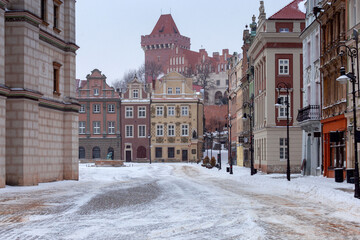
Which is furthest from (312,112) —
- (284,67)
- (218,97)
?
(218,97)

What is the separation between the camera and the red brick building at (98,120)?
94.4 m

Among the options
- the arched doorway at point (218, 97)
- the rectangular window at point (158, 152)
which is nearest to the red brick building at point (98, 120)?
the rectangular window at point (158, 152)

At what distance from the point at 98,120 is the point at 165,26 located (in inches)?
3067

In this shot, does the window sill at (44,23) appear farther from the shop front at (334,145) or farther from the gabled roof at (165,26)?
the gabled roof at (165,26)

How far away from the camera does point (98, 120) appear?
312 ft

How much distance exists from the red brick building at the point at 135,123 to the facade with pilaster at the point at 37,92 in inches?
2319

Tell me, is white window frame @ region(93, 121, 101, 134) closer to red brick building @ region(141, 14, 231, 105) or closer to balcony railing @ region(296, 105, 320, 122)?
balcony railing @ region(296, 105, 320, 122)

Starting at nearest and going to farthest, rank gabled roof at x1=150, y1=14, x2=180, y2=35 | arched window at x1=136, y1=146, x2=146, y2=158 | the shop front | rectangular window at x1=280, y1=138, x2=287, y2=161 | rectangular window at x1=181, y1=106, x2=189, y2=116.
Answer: the shop front < rectangular window at x1=280, y1=138, x2=287, y2=161 < arched window at x1=136, y1=146, x2=146, y2=158 < rectangular window at x1=181, y1=106, x2=189, y2=116 < gabled roof at x1=150, y1=14, x2=180, y2=35

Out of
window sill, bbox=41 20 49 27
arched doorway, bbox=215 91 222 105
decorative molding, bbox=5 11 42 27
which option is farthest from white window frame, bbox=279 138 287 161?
arched doorway, bbox=215 91 222 105

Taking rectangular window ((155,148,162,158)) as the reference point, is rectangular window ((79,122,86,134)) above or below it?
above

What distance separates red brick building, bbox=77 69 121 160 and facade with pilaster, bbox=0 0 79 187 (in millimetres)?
58502

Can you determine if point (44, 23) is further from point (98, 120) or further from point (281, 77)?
point (98, 120)

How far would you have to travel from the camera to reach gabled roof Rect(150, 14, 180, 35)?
547 feet

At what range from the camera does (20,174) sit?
1107 inches
